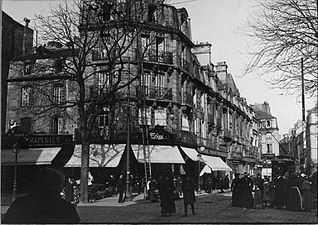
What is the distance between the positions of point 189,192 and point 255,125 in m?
1.36

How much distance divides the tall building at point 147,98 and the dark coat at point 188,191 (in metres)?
0.12

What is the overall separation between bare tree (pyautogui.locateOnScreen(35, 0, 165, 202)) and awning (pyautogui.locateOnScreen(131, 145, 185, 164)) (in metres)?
0.76

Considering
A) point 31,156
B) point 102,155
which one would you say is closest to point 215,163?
point 102,155

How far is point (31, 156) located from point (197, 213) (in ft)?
8.02

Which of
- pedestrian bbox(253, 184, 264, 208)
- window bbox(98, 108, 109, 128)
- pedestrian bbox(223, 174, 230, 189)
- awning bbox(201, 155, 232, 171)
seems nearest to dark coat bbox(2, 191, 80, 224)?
window bbox(98, 108, 109, 128)

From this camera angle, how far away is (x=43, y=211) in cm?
573

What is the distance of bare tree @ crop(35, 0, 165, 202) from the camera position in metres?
5.95

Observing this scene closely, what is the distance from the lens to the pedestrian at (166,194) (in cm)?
566

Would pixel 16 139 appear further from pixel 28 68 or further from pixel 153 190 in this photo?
pixel 153 190

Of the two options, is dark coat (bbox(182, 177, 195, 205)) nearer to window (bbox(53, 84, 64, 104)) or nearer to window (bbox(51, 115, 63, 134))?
window (bbox(51, 115, 63, 134))

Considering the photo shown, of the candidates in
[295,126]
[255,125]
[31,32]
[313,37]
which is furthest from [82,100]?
[313,37]

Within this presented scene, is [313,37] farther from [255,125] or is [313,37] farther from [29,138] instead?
[29,138]

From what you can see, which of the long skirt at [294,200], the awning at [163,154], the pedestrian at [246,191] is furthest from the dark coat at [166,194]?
the long skirt at [294,200]

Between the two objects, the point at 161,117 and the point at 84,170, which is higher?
the point at 161,117
